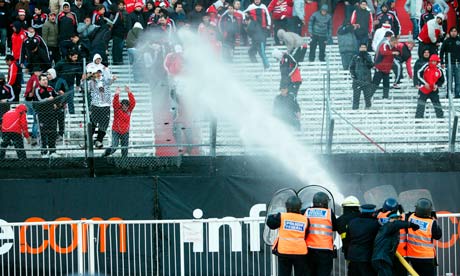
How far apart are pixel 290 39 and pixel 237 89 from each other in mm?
3436

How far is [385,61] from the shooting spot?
827 inches

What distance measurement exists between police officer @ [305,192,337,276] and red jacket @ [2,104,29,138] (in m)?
5.31

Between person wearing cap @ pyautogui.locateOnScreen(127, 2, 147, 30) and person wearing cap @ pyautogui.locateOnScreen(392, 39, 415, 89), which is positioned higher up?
person wearing cap @ pyautogui.locateOnScreen(127, 2, 147, 30)

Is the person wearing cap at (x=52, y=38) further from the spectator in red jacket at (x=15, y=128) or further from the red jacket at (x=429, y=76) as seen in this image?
the red jacket at (x=429, y=76)

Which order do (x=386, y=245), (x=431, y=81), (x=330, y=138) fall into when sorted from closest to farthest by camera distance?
(x=386, y=245) < (x=330, y=138) < (x=431, y=81)

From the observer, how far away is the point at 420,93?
19.7 m

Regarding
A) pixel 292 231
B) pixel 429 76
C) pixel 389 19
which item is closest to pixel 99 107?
pixel 292 231

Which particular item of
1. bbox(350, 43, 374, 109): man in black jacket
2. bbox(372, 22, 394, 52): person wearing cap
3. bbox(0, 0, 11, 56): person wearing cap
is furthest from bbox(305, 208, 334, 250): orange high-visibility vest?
bbox(0, 0, 11, 56): person wearing cap

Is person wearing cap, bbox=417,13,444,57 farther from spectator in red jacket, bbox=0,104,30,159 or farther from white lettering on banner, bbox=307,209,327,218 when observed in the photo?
spectator in red jacket, bbox=0,104,30,159

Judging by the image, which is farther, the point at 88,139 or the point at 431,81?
the point at 431,81

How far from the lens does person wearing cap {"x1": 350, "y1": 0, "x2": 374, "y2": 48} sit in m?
23.1

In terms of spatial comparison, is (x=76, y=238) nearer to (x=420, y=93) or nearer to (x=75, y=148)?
(x=75, y=148)

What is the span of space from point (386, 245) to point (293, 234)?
122 cm

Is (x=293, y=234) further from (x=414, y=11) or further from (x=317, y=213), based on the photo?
(x=414, y=11)
